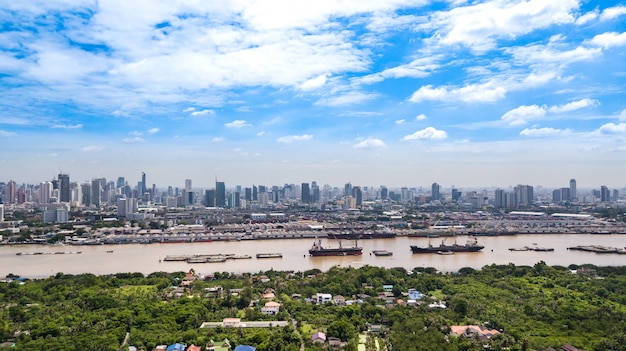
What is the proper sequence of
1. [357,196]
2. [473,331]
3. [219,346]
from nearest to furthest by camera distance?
[219,346] < [473,331] < [357,196]

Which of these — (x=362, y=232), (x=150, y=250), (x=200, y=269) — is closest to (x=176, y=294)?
(x=200, y=269)

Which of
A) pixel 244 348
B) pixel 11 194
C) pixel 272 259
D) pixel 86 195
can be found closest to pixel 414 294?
pixel 244 348

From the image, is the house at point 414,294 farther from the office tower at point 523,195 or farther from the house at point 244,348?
the office tower at point 523,195

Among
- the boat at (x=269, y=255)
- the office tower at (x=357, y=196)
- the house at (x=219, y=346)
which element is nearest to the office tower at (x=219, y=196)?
the office tower at (x=357, y=196)

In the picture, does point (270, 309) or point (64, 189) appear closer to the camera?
point (270, 309)

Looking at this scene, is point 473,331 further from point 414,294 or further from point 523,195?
point 523,195

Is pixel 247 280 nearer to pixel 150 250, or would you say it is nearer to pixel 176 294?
pixel 176 294
